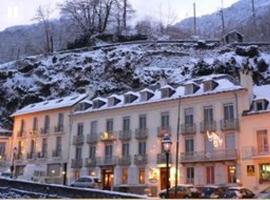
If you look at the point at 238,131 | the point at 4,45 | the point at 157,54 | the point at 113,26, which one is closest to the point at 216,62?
the point at 157,54

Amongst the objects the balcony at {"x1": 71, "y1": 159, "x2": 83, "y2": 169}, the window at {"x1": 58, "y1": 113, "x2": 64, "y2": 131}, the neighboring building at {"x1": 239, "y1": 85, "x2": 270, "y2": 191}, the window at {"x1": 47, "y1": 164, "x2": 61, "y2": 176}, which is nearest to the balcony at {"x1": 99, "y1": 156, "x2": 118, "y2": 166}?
the balcony at {"x1": 71, "y1": 159, "x2": 83, "y2": 169}

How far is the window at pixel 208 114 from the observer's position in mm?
30266

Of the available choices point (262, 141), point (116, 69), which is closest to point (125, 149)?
point (262, 141)

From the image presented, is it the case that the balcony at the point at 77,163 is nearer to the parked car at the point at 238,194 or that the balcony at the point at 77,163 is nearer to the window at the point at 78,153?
the window at the point at 78,153

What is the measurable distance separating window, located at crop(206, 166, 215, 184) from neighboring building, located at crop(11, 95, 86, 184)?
11.8 m

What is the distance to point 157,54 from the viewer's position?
50906 mm

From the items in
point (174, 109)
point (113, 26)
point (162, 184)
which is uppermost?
point (113, 26)

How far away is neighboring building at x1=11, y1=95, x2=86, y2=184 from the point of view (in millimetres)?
37188

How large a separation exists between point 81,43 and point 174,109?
97.5ft

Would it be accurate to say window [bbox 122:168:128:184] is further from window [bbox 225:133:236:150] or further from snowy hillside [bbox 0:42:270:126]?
snowy hillside [bbox 0:42:270:126]

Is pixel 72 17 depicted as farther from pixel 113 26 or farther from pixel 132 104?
pixel 132 104

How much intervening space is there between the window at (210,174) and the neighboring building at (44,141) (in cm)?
1177

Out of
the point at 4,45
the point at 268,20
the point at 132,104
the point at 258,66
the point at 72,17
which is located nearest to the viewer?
the point at 132,104

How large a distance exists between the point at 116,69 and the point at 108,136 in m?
15.9
